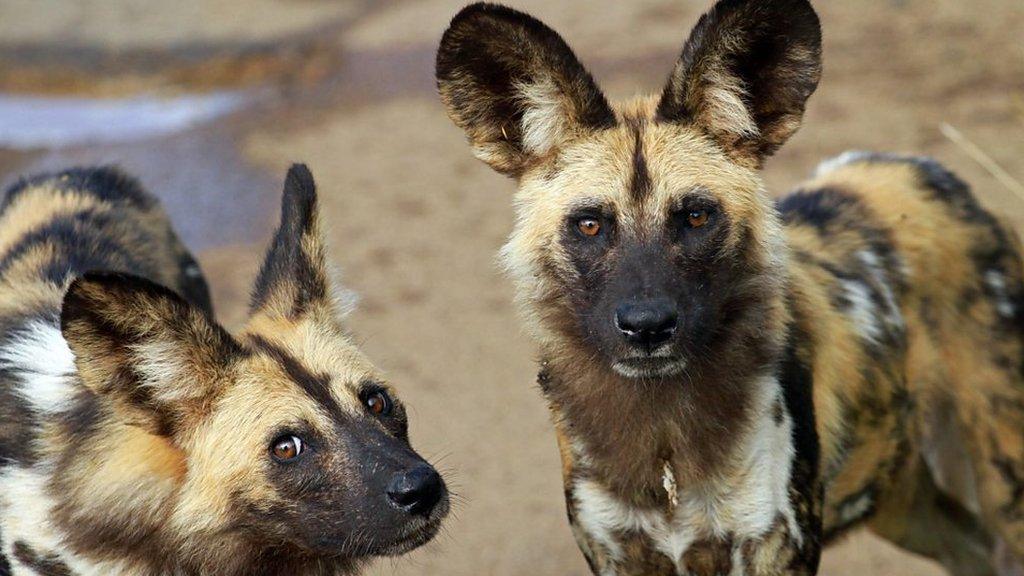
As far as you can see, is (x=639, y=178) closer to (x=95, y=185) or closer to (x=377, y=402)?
(x=377, y=402)

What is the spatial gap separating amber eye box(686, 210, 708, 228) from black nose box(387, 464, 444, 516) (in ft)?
2.63

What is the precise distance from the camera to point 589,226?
3.16 meters

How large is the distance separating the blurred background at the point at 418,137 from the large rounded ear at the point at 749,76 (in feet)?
4.92

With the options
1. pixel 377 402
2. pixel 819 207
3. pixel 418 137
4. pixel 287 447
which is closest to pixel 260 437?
pixel 287 447

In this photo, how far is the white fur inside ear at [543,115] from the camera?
128 inches

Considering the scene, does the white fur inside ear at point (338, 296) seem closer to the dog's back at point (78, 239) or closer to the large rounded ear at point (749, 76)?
the dog's back at point (78, 239)

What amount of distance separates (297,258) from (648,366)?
3.01 feet

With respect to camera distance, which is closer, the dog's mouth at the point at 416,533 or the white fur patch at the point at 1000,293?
the dog's mouth at the point at 416,533

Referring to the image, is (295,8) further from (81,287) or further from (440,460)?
(81,287)

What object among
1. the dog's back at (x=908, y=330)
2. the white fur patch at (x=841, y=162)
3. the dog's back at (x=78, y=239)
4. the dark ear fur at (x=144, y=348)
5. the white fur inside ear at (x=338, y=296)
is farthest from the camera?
the white fur patch at (x=841, y=162)

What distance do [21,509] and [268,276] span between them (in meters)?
0.79

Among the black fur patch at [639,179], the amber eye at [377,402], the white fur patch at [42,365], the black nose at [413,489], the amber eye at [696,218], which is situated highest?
the black fur patch at [639,179]

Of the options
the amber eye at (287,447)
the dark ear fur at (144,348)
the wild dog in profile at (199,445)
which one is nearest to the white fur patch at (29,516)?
the wild dog in profile at (199,445)

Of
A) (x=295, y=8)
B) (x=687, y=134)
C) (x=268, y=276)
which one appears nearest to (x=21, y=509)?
(x=268, y=276)
